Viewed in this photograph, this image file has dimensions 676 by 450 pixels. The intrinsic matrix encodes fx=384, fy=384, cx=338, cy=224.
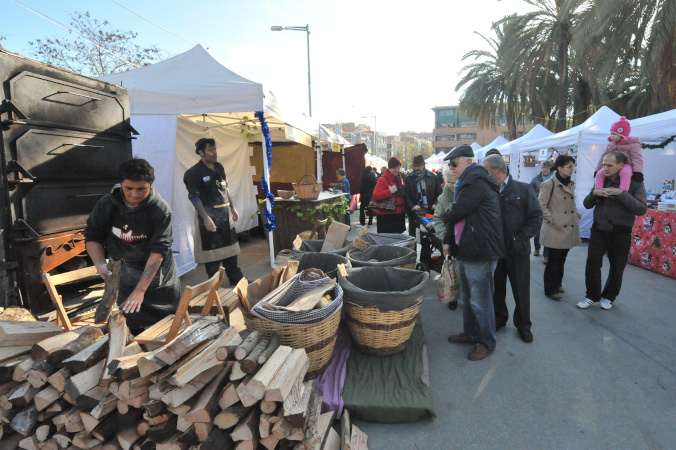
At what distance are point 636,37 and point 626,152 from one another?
9716 millimetres

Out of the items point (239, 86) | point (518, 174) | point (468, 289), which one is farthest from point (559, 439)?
point (518, 174)

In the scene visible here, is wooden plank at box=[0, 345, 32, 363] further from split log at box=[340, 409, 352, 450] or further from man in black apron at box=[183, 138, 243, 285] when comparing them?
man in black apron at box=[183, 138, 243, 285]

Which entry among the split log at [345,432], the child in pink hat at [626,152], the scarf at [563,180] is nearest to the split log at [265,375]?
the split log at [345,432]

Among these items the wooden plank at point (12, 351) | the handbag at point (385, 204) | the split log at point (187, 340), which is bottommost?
the wooden plank at point (12, 351)

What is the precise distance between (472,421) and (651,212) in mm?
5383

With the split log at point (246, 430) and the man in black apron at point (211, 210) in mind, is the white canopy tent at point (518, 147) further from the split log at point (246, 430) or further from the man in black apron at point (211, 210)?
the split log at point (246, 430)

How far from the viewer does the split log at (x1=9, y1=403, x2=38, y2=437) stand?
2109 mm

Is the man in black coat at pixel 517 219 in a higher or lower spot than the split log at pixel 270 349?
higher

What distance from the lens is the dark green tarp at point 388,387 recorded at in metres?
2.66

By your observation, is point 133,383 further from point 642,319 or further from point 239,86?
point 642,319

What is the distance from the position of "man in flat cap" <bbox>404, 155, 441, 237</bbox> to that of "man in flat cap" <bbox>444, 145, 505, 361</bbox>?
2.34 metres

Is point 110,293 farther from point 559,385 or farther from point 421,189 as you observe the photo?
point 421,189

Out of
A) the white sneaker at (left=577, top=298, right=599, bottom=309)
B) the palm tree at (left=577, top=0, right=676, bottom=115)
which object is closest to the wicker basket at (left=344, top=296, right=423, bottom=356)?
the white sneaker at (left=577, top=298, right=599, bottom=309)

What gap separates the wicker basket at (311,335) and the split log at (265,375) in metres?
0.37
